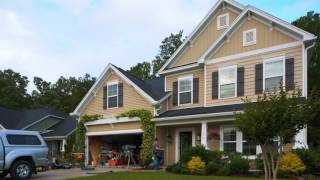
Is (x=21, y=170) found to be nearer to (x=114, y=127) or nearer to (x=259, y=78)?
(x=114, y=127)

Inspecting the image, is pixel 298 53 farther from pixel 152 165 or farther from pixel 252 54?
pixel 152 165

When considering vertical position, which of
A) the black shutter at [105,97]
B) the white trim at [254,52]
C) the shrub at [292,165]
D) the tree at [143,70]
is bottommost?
the shrub at [292,165]

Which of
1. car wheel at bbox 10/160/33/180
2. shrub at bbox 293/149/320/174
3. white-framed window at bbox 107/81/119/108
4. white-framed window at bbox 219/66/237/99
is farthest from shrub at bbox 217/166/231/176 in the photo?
white-framed window at bbox 107/81/119/108

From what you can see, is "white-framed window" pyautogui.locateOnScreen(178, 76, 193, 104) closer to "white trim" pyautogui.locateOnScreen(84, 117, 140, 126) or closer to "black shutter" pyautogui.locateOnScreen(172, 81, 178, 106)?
"black shutter" pyautogui.locateOnScreen(172, 81, 178, 106)

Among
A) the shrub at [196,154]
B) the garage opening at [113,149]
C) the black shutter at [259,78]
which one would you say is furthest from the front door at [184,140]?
the black shutter at [259,78]

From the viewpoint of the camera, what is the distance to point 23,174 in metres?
19.4

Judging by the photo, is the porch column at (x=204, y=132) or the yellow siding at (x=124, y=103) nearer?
the porch column at (x=204, y=132)

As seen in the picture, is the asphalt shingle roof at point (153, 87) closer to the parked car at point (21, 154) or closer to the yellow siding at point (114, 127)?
the yellow siding at point (114, 127)

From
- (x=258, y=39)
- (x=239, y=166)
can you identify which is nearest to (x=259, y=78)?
(x=258, y=39)

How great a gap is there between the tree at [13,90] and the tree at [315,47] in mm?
42530

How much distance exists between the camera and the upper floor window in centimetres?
2954

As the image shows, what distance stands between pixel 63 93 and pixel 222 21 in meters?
48.0

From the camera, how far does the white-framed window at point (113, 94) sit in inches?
1163

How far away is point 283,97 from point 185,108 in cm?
1361
